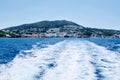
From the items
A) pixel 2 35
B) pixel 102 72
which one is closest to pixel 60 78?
pixel 102 72

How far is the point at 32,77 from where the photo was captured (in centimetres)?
1218

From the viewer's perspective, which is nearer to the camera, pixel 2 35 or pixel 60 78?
pixel 60 78

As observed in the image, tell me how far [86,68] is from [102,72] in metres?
1.38

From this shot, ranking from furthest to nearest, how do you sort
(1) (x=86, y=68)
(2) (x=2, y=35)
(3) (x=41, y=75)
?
(2) (x=2, y=35) → (1) (x=86, y=68) → (3) (x=41, y=75)

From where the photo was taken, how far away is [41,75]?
12.6 m

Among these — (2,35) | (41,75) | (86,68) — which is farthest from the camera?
(2,35)

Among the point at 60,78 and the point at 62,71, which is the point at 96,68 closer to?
the point at 62,71

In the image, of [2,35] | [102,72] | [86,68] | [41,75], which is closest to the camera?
[41,75]

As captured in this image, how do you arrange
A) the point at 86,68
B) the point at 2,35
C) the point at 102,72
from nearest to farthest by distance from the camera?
1. the point at 102,72
2. the point at 86,68
3. the point at 2,35

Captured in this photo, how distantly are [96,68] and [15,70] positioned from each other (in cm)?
429

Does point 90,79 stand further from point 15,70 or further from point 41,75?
point 15,70

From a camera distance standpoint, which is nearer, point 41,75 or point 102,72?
point 41,75

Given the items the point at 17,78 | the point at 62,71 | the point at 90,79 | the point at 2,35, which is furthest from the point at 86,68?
the point at 2,35

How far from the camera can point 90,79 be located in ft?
38.4
